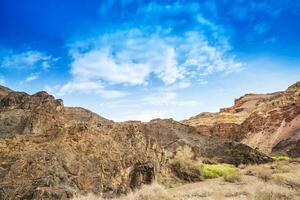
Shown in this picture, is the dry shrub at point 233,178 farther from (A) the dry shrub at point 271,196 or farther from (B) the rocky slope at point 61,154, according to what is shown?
(A) the dry shrub at point 271,196

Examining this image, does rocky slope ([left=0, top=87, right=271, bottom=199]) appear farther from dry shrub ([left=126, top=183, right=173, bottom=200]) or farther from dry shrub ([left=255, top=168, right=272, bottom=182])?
dry shrub ([left=255, top=168, right=272, bottom=182])

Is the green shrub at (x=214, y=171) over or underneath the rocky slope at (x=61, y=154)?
underneath

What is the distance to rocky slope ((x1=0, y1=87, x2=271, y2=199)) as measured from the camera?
1282 centimetres

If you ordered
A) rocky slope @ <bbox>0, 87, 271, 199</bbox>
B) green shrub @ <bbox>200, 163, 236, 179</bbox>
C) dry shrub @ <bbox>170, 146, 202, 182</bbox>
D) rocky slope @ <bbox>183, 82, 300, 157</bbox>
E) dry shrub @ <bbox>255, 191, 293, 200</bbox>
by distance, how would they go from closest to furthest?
1. rocky slope @ <bbox>0, 87, 271, 199</bbox>
2. dry shrub @ <bbox>255, 191, 293, 200</bbox>
3. dry shrub @ <bbox>170, 146, 202, 182</bbox>
4. green shrub @ <bbox>200, 163, 236, 179</bbox>
5. rocky slope @ <bbox>183, 82, 300, 157</bbox>

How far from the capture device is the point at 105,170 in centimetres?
1563

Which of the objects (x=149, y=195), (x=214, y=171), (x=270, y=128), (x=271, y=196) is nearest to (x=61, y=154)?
(x=149, y=195)

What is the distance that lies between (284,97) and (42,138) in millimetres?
73814

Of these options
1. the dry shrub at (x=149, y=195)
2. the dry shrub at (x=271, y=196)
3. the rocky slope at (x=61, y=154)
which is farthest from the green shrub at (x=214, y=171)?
the dry shrub at (x=149, y=195)

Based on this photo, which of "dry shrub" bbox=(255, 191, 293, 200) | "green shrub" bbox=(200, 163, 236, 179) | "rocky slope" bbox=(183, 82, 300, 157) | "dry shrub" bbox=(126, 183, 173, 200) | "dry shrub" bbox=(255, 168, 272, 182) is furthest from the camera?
"rocky slope" bbox=(183, 82, 300, 157)

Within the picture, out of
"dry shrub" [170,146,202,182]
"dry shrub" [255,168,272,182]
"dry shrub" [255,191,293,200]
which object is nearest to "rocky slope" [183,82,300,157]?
"dry shrub" [170,146,202,182]

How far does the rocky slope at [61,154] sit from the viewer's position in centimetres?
1282

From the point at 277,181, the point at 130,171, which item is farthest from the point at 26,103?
the point at 277,181

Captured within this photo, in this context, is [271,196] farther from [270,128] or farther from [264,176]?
[270,128]

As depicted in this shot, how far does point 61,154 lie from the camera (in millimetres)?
14422
